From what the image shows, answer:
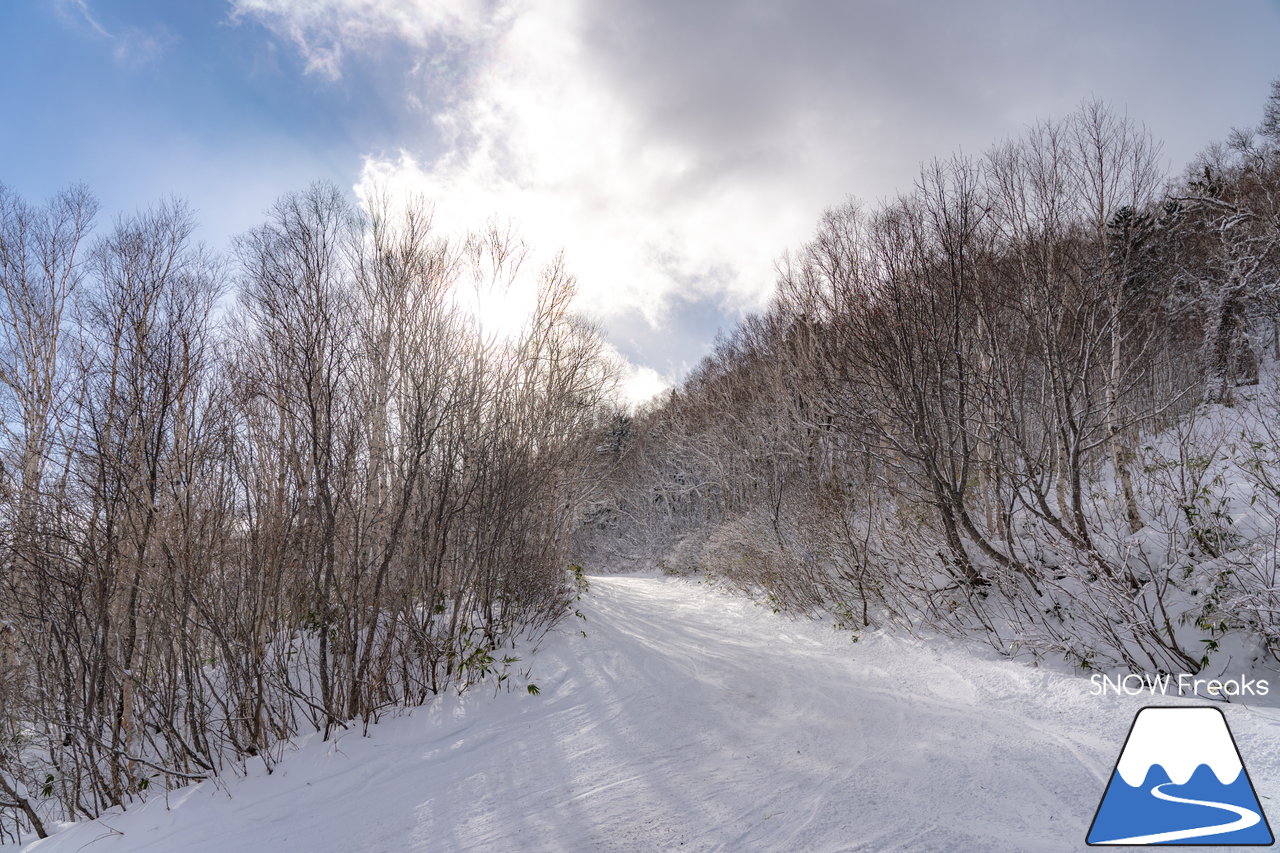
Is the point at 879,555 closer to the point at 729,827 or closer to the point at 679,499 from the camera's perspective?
the point at 729,827

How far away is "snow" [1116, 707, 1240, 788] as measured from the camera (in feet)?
7.95

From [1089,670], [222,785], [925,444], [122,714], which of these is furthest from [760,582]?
[122,714]

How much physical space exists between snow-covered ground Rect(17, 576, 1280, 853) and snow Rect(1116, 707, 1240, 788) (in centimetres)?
10

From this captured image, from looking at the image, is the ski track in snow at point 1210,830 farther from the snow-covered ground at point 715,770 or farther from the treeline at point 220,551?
the treeline at point 220,551

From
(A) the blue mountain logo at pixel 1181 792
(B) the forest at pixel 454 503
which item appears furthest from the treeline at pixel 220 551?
(A) the blue mountain logo at pixel 1181 792

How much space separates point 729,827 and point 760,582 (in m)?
7.18

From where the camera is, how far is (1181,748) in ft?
8.70

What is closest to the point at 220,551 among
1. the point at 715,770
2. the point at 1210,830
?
the point at 715,770

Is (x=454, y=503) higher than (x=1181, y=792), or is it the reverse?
(x=454, y=503)

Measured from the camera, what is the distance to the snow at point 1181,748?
2422 mm

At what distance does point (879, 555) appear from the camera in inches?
252

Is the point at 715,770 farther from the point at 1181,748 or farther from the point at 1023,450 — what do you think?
the point at 1023,450

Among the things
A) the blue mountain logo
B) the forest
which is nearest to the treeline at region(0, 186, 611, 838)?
the forest

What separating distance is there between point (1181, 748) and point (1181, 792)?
55 cm
